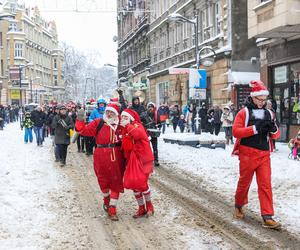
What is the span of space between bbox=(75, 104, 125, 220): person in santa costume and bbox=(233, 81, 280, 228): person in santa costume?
67.0 inches

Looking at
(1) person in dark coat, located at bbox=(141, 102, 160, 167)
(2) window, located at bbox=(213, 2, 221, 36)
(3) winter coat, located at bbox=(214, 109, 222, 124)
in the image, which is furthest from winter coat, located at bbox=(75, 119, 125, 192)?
(2) window, located at bbox=(213, 2, 221, 36)

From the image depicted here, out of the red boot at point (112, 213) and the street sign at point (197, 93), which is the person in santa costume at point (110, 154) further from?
the street sign at point (197, 93)

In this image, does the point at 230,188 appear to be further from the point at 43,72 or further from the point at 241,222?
the point at 43,72

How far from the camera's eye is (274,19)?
1560 cm

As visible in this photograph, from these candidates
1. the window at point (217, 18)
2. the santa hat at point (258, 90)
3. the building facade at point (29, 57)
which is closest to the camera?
the santa hat at point (258, 90)

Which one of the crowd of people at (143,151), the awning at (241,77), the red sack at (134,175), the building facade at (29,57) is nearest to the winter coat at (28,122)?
the awning at (241,77)

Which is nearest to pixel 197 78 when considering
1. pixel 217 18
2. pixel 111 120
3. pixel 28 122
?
pixel 28 122

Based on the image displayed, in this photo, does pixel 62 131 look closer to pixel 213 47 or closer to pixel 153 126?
pixel 153 126

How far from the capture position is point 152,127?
485 inches

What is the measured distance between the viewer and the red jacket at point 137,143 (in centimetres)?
691

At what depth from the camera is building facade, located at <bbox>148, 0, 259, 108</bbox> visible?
23781 millimetres

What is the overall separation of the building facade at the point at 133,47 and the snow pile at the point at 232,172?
23480mm

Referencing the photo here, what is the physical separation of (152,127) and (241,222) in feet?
19.0

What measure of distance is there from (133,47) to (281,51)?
34.9 metres
